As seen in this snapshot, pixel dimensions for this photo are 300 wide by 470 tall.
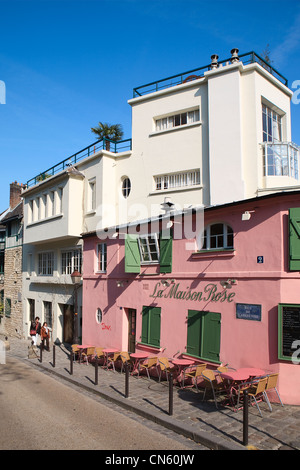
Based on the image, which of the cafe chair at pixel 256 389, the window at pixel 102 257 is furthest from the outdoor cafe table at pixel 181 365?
the window at pixel 102 257

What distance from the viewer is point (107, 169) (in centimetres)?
1867

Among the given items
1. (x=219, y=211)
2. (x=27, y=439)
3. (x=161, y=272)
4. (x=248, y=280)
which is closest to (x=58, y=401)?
(x=27, y=439)

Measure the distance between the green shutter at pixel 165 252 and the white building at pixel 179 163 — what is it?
327 cm

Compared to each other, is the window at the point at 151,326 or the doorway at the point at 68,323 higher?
the window at the point at 151,326

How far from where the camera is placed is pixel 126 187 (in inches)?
729

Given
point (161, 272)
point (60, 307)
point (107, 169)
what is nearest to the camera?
point (161, 272)

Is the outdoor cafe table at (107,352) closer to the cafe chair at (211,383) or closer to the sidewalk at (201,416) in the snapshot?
the sidewalk at (201,416)

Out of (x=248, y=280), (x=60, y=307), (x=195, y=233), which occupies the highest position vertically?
(x=195, y=233)

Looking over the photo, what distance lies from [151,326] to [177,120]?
949 centimetres

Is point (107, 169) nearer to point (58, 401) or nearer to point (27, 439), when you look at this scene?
point (58, 401)

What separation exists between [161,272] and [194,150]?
602 centimetres

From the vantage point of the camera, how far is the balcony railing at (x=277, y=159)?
13953 mm
